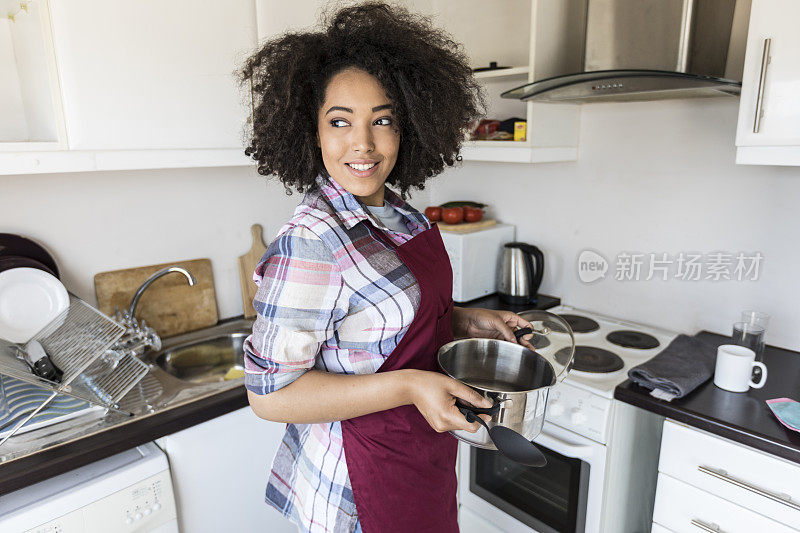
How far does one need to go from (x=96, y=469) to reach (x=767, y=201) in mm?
1940

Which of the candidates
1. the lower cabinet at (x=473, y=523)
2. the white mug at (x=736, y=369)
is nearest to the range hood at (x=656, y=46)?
the white mug at (x=736, y=369)

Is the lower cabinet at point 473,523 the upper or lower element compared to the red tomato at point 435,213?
lower

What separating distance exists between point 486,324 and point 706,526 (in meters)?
0.82

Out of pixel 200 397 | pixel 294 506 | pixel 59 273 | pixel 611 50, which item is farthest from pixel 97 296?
pixel 611 50

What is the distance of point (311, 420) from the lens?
0.82 meters

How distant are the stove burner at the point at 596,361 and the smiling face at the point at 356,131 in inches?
38.4

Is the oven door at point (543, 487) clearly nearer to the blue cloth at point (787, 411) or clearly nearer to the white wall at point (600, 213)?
the blue cloth at point (787, 411)

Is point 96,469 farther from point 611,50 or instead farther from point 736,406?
point 611,50

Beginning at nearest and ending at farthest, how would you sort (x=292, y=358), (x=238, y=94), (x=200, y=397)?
(x=292, y=358) < (x=200, y=397) < (x=238, y=94)

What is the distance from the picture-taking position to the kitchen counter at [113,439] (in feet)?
3.70

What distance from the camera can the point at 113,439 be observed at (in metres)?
1.25

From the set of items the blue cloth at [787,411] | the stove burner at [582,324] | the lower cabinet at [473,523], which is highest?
the blue cloth at [787,411]

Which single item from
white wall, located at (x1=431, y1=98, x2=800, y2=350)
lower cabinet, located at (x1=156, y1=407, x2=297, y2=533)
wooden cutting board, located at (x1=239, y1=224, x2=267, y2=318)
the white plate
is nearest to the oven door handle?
white wall, located at (x1=431, y1=98, x2=800, y2=350)

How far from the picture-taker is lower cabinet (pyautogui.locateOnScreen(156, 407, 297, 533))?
1.38 m
